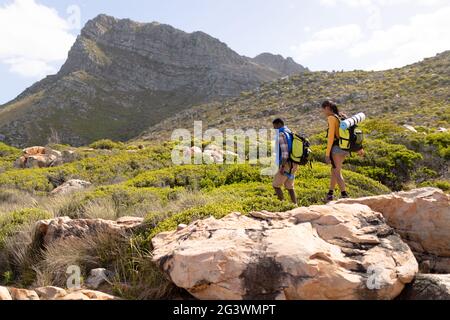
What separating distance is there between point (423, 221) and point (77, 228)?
5172 millimetres

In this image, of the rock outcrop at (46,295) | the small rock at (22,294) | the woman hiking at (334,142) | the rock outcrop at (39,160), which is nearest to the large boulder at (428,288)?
the rock outcrop at (46,295)

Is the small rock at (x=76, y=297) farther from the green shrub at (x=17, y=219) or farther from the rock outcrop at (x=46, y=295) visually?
the green shrub at (x=17, y=219)

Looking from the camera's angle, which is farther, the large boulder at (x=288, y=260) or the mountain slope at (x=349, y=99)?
the mountain slope at (x=349, y=99)

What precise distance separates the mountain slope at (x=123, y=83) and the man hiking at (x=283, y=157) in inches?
2490

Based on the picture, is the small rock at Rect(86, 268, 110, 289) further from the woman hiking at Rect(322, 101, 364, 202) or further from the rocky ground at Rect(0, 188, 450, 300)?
the woman hiking at Rect(322, 101, 364, 202)

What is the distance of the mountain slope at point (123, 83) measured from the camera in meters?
73.0

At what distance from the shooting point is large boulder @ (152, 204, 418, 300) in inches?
167

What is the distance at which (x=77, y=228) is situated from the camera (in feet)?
21.9

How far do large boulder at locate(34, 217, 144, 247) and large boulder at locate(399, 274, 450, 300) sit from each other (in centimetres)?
391

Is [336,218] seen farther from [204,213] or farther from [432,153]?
[432,153]

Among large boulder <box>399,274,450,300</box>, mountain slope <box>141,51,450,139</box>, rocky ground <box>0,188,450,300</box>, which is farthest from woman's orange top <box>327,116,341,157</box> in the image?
mountain slope <box>141,51,450,139</box>

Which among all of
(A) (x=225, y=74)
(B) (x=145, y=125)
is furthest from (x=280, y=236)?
(A) (x=225, y=74)

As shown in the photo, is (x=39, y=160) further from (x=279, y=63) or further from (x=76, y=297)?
(x=279, y=63)

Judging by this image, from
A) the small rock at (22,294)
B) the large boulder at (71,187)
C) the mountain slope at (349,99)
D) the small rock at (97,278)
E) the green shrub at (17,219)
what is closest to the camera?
the small rock at (22,294)
